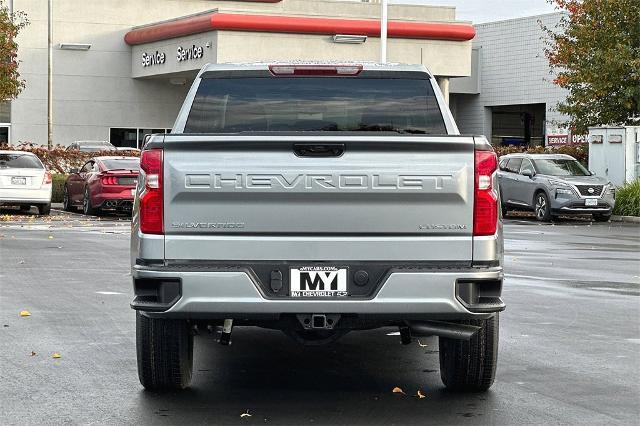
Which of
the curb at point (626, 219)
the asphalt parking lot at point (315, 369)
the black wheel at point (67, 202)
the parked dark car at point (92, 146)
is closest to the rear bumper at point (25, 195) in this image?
the black wheel at point (67, 202)

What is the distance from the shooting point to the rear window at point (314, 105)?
8336 millimetres

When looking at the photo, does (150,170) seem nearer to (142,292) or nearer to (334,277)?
(142,292)

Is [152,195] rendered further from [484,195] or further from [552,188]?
[552,188]

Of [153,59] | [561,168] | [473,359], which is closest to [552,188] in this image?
[561,168]

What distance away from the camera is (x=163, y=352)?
25.0 feet

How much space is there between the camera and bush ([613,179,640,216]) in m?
31.5

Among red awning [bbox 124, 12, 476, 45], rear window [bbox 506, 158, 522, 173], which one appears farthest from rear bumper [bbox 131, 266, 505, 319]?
red awning [bbox 124, 12, 476, 45]

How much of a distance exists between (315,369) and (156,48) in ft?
145

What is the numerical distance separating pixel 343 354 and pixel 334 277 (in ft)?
8.63

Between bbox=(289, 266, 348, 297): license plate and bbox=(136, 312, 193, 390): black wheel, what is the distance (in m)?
0.92

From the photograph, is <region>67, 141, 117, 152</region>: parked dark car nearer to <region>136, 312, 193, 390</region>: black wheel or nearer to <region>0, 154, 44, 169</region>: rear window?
<region>0, 154, 44, 169</region>: rear window

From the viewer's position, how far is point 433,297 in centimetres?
696

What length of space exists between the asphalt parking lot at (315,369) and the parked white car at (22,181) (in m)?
14.4

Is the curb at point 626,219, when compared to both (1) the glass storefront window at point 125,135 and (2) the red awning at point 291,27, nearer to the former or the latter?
(2) the red awning at point 291,27
